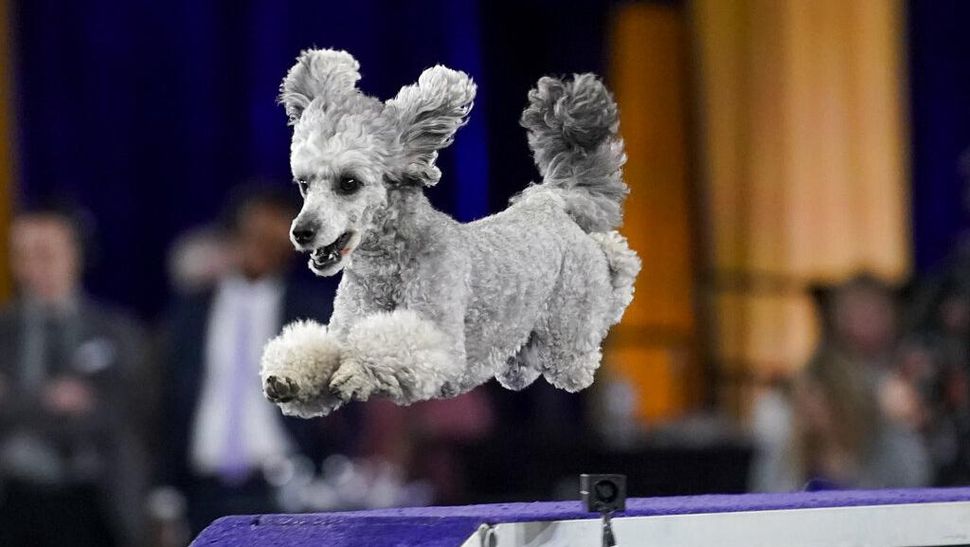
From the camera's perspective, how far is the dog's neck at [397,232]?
1.39m

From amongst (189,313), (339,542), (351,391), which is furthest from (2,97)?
(351,391)

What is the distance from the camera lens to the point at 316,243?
1331mm

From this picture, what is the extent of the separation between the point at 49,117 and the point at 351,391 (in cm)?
294

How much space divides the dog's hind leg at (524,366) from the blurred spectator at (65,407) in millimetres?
1797

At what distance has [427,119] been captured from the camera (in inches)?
Answer: 54.6

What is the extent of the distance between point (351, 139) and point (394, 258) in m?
0.11

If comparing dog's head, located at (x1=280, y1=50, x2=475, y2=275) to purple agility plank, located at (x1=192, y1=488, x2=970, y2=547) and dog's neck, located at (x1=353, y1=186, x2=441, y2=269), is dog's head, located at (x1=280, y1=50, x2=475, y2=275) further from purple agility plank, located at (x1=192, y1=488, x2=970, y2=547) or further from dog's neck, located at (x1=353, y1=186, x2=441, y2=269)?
purple agility plank, located at (x1=192, y1=488, x2=970, y2=547)

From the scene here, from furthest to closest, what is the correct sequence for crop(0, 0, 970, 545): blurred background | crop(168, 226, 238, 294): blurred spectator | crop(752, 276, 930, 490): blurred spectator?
crop(168, 226, 238, 294): blurred spectator, crop(752, 276, 930, 490): blurred spectator, crop(0, 0, 970, 545): blurred background

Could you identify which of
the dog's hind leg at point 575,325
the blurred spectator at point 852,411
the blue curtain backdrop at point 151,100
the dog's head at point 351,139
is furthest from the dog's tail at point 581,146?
the blurred spectator at point 852,411

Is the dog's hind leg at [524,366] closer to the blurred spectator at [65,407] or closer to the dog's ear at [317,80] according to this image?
the dog's ear at [317,80]

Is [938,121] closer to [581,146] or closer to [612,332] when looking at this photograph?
[612,332]

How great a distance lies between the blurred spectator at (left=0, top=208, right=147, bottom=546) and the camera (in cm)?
326

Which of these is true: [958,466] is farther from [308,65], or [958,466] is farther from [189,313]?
[308,65]

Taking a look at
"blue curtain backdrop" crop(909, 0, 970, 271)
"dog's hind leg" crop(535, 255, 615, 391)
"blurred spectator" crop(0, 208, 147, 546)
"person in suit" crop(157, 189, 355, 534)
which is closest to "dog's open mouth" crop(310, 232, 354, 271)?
"dog's hind leg" crop(535, 255, 615, 391)
